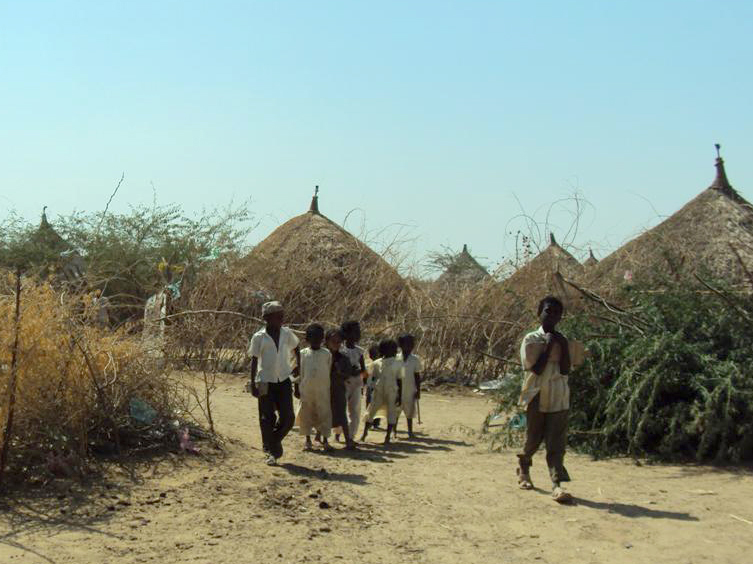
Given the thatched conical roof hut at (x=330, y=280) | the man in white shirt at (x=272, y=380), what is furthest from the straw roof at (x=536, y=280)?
Result: the man in white shirt at (x=272, y=380)

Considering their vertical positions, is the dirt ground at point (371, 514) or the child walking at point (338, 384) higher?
the child walking at point (338, 384)

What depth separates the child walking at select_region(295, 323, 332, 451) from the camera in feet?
27.8

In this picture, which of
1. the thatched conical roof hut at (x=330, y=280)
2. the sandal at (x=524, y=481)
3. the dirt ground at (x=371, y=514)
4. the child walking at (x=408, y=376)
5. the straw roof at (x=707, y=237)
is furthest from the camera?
the thatched conical roof hut at (x=330, y=280)

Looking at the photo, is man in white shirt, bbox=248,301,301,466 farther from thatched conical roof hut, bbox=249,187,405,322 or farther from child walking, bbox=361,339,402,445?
thatched conical roof hut, bbox=249,187,405,322

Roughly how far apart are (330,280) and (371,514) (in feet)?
37.1

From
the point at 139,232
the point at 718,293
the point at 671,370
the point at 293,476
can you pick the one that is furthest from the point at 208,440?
the point at 139,232

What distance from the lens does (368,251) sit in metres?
18.8

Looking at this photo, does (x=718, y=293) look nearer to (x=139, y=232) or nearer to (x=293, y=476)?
(x=293, y=476)

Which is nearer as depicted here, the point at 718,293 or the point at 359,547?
the point at 359,547

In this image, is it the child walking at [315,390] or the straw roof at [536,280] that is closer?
the child walking at [315,390]

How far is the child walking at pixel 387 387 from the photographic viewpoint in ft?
30.7

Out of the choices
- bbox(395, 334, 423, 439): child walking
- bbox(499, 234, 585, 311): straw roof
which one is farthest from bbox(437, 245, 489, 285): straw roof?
bbox(395, 334, 423, 439): child walking

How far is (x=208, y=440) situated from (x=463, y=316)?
644cm

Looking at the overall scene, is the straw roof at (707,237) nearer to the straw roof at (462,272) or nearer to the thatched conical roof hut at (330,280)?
the straw roof at (462,272)
